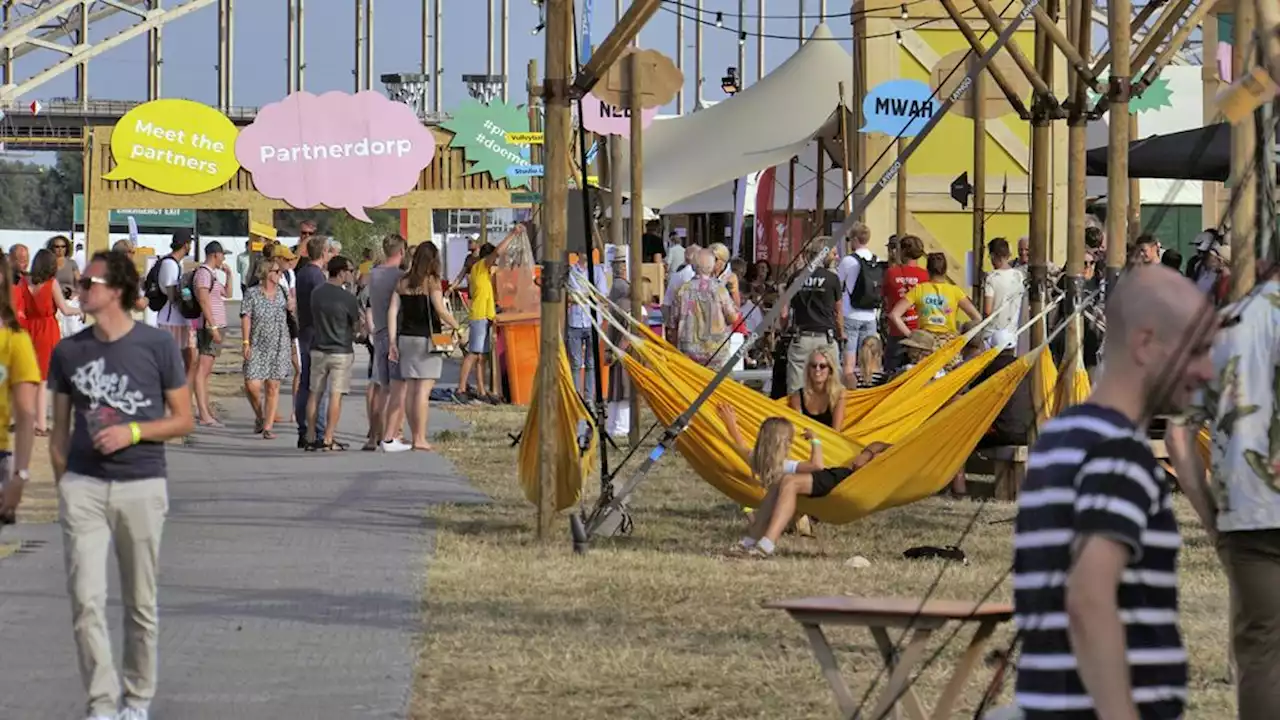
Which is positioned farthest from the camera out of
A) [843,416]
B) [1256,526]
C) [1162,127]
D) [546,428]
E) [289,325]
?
[1162,127]

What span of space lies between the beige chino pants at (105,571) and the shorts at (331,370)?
9.57 metres

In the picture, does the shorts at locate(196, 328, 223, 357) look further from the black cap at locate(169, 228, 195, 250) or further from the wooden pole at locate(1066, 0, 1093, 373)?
the wooden pole at locate(1066, 0, 1093, 373)

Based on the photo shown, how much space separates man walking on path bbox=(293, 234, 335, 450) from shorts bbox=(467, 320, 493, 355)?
338 cm

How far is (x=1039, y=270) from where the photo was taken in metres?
12.4

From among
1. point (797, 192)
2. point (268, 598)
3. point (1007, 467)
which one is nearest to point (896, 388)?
point (1007, 467)

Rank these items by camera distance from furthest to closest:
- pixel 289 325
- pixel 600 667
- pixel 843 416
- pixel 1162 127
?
pixel 1162 127, pixel 289 325, pixel 843 416, pixel 600 667

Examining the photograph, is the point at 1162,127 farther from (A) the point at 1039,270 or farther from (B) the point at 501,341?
(A) the point at 1039,270

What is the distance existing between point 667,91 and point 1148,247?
4597 millimetres

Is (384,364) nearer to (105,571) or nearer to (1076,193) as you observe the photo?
(1076,193)

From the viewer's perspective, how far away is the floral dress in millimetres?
17172

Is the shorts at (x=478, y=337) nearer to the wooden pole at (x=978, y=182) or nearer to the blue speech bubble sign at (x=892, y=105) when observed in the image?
the blue speech bubble sign at (x=892, y=105)

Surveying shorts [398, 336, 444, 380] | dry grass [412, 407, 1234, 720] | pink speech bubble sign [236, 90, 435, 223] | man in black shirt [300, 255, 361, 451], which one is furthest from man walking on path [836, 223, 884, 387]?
pink speech bubble sign [236, 90, 435, 223]

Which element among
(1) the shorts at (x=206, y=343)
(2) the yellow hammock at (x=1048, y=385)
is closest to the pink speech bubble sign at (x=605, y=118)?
(1) the shorts at (x=206, y=343)

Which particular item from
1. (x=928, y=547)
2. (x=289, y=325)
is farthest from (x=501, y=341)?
(x=928, y=547)
